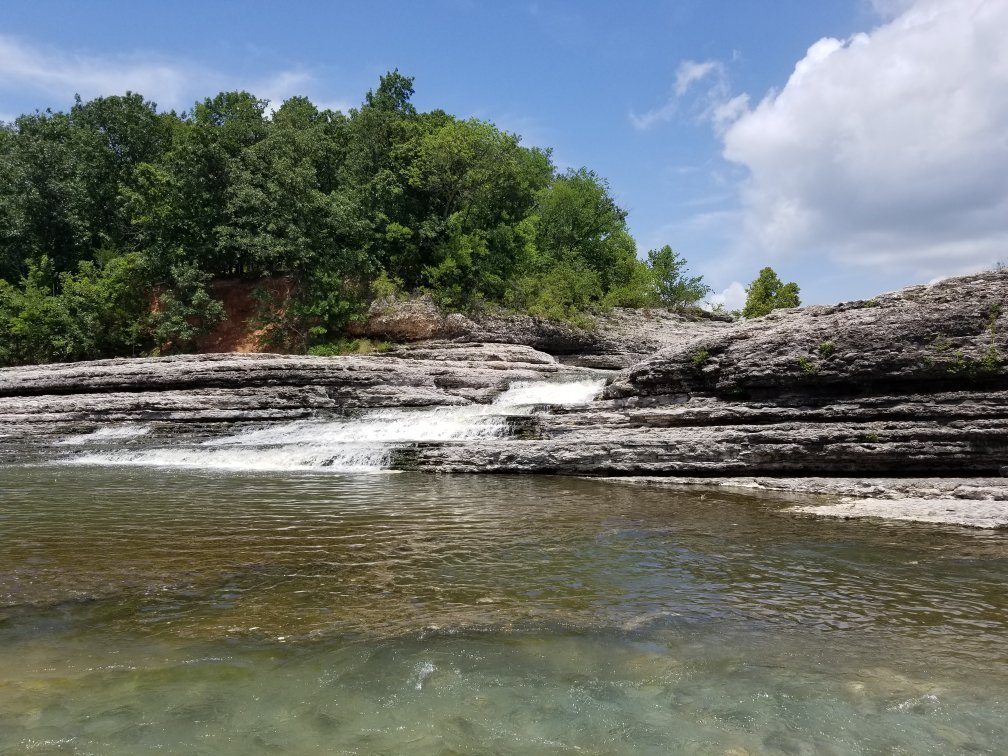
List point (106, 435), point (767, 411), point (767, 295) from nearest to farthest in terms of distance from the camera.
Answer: point (767, 411), point (106, 435), point (767, 295)

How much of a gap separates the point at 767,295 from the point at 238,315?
37.0m

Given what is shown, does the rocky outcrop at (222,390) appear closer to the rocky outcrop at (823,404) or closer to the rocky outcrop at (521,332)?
the rocky outcrop at (823,404)

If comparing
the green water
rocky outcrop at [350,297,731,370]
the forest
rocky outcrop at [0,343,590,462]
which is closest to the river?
the green water

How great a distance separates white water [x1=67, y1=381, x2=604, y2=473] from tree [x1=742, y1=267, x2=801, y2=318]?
29.4m

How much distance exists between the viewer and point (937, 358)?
1195 cm

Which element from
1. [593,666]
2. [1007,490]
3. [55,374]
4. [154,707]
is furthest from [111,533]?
[55,374]

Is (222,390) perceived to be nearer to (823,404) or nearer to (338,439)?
(338,439)

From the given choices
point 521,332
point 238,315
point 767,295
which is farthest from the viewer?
point 767,295

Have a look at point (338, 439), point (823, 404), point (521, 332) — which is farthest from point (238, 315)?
point (823, 404)

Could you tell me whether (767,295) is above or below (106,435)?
above

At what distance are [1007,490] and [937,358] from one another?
270 cm

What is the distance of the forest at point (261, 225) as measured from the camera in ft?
115

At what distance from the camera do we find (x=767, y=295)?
47.9 meters

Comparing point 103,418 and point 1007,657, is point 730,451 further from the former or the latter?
point 103,418
